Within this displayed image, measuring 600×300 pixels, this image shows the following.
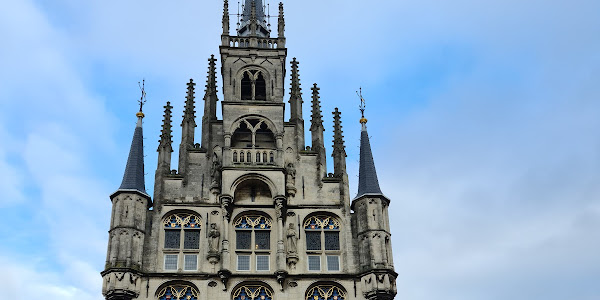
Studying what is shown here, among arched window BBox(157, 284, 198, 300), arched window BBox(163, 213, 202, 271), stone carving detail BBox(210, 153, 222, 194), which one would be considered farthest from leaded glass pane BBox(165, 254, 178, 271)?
stone carving detail BBox(210, 153, 222, 194)

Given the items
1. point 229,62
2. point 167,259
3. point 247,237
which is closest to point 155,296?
point 167,259

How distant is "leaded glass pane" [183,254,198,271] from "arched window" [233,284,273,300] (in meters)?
1.80

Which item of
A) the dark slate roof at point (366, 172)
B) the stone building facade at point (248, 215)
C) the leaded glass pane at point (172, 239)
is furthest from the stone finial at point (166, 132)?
the dark slate roof at point (366, 172)

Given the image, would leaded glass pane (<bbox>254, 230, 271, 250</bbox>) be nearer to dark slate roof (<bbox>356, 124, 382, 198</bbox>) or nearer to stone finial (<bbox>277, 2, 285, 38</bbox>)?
dark slate roof (<bbox>356, 124, 382, 198</bbox>)

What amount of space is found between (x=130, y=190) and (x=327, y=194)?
7.56m

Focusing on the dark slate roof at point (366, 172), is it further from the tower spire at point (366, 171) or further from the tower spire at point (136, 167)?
Answer: the tower spire at point (136, 167)

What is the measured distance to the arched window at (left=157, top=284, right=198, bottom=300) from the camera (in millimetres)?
26406

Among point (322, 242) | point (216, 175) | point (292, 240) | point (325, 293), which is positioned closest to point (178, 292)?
point (292, 240)

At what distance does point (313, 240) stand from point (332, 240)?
728 millimetres

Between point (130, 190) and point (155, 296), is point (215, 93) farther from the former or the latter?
point (155, 296)

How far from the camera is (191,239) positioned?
27.7 metres

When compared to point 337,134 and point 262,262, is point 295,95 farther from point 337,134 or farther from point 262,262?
point 262,262

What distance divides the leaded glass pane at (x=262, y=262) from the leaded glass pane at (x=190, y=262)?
2.28 meters

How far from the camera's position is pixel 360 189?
95.5ft
